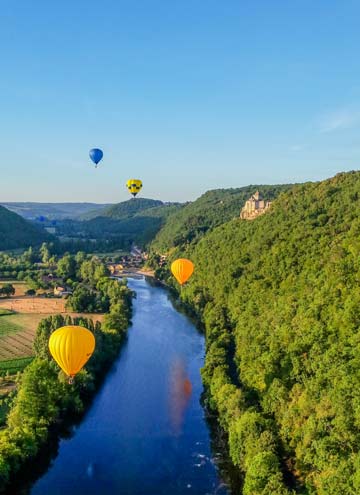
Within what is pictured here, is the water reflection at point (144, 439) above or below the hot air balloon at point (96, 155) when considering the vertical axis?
below

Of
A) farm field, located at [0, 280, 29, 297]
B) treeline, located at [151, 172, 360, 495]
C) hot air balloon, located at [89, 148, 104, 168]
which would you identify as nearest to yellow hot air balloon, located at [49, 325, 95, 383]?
treeline, located at [151, 172, 360, 495]

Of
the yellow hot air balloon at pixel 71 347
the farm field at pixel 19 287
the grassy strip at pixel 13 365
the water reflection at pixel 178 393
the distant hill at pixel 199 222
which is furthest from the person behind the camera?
the distant hill at pixel 199 222

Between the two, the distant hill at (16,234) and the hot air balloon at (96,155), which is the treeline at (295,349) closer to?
the hot air balloon at (96,155)

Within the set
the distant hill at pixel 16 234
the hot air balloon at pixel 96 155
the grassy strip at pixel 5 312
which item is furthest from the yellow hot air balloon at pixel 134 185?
the distant hill at pixel 16 234

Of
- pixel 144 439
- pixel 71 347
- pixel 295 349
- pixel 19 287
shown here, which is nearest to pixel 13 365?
pixel 71 347

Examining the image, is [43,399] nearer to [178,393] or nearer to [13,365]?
[178,393]

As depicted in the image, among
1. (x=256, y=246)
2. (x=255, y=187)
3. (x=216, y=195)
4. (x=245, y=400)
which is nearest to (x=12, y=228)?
(x=216, y=195)
